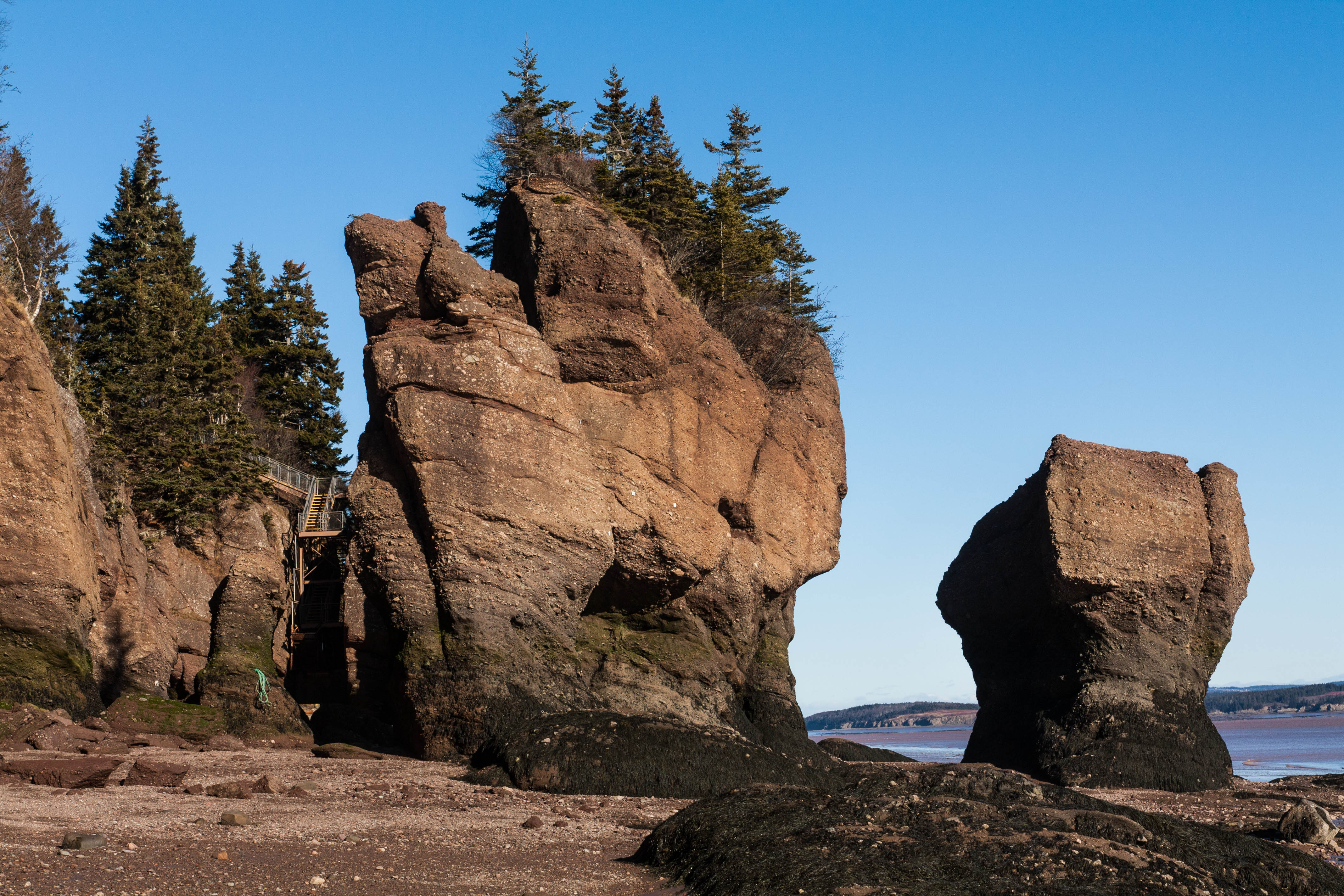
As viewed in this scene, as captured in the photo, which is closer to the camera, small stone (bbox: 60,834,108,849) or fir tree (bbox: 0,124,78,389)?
small stone (bbox: 60,834,108,849)

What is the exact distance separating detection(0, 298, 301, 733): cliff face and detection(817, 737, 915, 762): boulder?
44.0 ft

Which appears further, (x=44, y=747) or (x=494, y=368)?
(x=494, y=368)

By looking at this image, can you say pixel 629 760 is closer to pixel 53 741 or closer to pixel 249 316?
pixel 53 741

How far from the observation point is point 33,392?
20.5 metres

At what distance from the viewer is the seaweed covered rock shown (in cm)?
874

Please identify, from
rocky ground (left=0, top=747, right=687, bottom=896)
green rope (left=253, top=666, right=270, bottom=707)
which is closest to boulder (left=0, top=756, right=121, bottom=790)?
rocky ground (left=0, top=747, right=687, bottom=896)

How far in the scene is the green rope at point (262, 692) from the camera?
971 inches

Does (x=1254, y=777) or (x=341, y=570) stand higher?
(x=341, y=570)

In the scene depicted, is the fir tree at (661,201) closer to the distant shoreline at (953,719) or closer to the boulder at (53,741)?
the boulder at (53,741)

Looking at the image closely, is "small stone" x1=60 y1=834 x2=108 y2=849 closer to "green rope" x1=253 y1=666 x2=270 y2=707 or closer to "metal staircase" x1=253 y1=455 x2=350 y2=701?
"green rope" x1=253 y1=666 x2=270 y2=707

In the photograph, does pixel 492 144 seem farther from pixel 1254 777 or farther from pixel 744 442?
pixel 1254 777

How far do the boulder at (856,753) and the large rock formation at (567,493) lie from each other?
2.89m

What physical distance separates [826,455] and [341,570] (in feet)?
55.7

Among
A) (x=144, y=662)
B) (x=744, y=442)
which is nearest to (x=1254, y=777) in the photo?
(x=744, y=442)
